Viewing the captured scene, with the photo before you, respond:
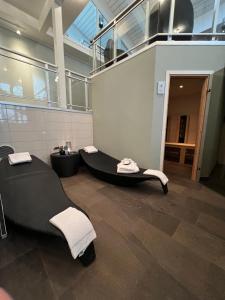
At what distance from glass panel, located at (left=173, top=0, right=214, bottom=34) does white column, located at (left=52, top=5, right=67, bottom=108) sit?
2524mm

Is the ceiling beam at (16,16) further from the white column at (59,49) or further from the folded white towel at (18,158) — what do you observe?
the folded white towel at (18,158)

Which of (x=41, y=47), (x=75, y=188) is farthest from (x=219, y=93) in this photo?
(x=41, y=47)

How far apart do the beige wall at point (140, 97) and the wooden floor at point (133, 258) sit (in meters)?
1.24

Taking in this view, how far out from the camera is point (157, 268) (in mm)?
1100

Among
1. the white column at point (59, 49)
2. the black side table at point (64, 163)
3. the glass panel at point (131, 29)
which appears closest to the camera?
the glass panel at point (131, 29)

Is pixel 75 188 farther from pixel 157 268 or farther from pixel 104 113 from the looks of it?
pixel 104 113

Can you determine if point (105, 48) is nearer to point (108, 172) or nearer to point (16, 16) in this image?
point (16, 16)

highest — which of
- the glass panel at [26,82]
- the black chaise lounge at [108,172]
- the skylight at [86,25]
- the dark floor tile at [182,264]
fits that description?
the skylight at [86,25]

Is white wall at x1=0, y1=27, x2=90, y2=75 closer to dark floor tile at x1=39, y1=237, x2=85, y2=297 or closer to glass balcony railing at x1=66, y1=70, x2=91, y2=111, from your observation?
glass balcony railing at x1=66, y1=70, x2=91, y2=111

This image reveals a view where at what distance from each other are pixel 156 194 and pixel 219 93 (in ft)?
7.16

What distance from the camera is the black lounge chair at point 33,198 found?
1.16m

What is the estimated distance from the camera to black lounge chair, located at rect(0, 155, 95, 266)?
116 centimetres

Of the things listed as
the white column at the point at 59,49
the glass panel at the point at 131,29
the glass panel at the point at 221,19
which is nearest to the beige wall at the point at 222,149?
the glass panel at the point at 221,19

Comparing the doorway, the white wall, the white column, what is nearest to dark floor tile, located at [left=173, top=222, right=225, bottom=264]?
the doorway
